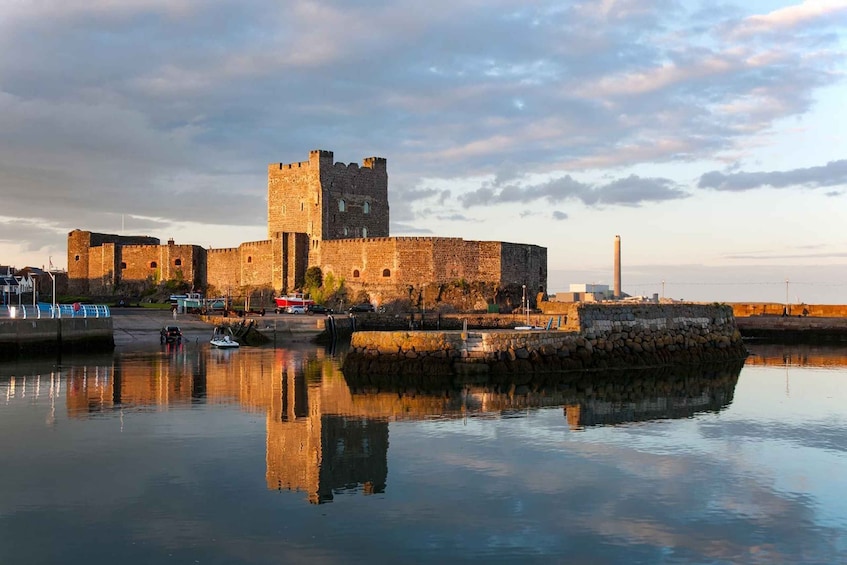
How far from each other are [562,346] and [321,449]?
40.3ft

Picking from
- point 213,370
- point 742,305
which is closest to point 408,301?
point 742,305

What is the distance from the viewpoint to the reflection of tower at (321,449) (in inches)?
449

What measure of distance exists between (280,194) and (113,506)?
169 ft

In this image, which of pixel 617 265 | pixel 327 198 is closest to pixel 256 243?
pixel 327 198

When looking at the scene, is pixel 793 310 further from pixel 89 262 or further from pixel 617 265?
pixel 89 262

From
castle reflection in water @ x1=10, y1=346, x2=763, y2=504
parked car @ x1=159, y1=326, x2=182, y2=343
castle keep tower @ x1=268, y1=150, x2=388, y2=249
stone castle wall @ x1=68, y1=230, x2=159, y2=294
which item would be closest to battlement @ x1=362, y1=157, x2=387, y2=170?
castle keep tower @ x1=268, y1=150, x2=388, y2=249

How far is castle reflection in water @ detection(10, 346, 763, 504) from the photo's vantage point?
41.5 ft

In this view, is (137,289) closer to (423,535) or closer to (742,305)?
(742,305)

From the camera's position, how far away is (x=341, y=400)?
18938 millimetres

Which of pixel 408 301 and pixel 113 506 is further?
pixel 408 301

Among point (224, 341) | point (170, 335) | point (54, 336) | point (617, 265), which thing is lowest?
point (224, 341)

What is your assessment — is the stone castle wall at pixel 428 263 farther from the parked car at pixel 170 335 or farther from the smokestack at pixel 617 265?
the parked car at pixel 170 335

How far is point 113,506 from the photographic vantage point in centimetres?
1016

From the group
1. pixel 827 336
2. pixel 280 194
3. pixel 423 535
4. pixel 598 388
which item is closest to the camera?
pixel 423 535
